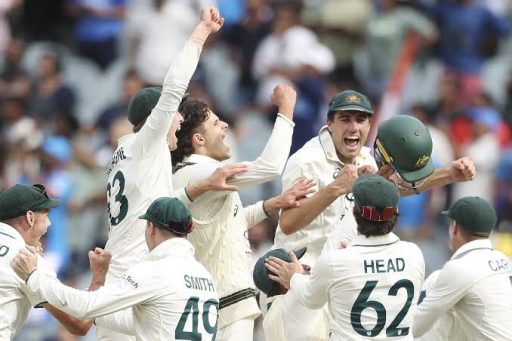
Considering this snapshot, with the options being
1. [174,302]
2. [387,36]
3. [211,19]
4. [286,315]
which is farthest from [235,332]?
[387,36]

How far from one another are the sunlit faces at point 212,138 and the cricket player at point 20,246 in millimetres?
1329

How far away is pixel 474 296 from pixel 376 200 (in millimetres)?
1569

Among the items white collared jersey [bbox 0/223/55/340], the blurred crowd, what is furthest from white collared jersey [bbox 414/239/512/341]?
the blurred crowd

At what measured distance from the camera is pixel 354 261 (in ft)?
33.3

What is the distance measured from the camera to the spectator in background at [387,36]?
755 inches

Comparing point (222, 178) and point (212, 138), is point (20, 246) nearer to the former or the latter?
point (222, 178)

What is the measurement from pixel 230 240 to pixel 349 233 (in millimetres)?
978

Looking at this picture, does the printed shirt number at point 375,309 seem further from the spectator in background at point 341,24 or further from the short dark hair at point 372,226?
the spectator in background at point 341,24

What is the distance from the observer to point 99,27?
2100 cm

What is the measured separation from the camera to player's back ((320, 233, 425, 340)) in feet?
33.3

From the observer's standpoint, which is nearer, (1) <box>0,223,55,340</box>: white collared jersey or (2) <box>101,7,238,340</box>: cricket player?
→ (1) <box>0,223,55,340</box>: white collared jersey

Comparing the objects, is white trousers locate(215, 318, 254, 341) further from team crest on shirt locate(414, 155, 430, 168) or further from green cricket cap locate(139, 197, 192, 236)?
team crest on shirt locate(414, 155, 430, 168)

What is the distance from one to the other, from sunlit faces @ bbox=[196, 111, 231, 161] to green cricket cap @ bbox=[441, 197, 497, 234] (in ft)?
6.11

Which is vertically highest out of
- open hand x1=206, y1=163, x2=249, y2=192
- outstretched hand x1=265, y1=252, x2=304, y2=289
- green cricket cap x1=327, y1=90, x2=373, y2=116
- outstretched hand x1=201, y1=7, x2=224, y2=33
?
outstretched hand x1=201, y1=7, x2=224, y2=33
